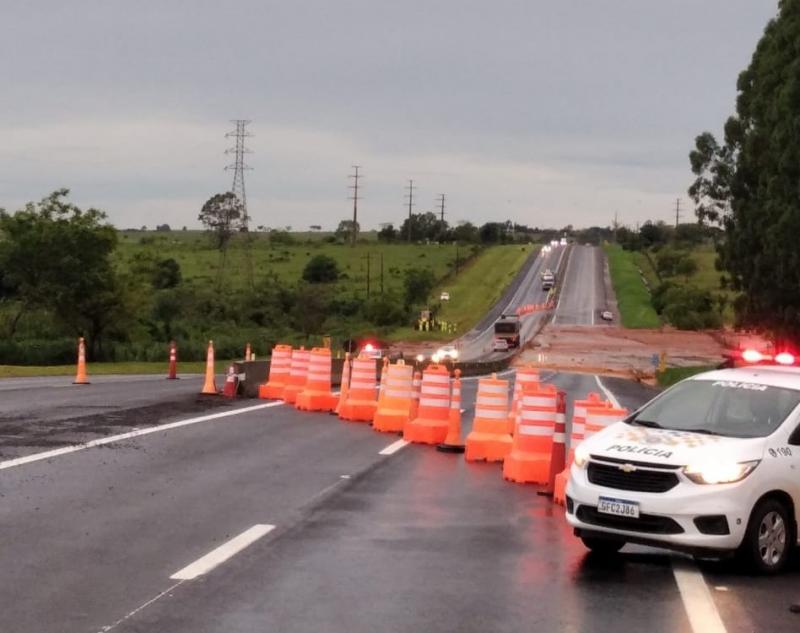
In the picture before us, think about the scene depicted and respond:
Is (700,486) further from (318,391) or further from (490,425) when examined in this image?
(318,391)

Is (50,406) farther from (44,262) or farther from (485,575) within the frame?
(44,262)

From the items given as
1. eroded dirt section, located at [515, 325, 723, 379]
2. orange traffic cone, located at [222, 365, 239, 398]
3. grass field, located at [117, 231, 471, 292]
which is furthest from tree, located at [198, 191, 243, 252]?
orange traffic cone, located at [222, 365, 239, 398]

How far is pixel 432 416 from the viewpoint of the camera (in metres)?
19.5

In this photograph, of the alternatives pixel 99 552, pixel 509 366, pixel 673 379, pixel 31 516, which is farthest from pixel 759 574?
pixel 509 366

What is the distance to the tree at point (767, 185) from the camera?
4272 cm

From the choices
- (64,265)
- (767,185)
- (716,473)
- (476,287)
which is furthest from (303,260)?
(716,473)

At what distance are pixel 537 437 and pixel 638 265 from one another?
164m

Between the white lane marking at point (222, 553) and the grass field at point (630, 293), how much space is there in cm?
10782

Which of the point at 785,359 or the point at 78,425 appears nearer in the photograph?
the point at 785,359

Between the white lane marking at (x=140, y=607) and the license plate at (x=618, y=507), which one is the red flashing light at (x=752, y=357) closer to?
the license plate at (x=618, y=507)

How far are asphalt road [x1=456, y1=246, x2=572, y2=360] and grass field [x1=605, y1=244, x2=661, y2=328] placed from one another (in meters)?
8.08

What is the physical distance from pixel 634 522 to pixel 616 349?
276 ft

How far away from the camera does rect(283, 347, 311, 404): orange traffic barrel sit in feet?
85.7

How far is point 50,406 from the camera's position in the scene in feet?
77.5
